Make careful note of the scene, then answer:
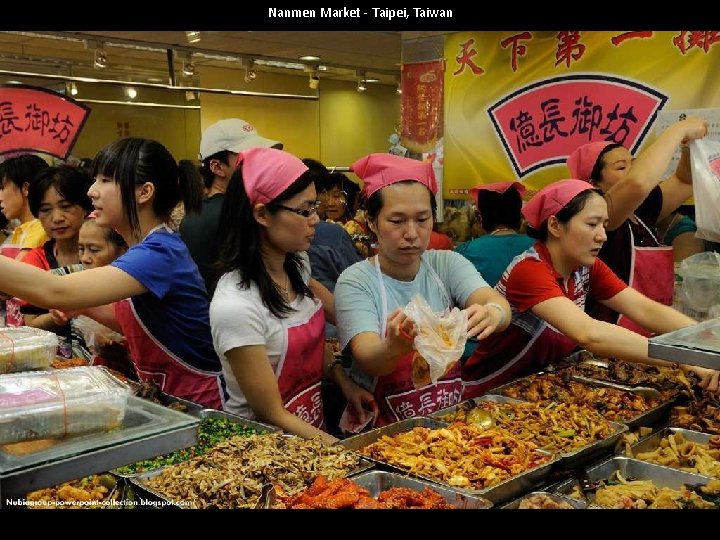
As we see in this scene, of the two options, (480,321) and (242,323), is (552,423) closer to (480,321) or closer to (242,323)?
(480,321)

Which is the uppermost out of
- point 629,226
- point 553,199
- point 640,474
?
point 553,199

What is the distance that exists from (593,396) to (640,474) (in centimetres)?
53

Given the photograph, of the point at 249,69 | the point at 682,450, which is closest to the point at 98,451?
the point at 682,450

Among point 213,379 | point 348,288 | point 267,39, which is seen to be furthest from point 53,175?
point 267,39

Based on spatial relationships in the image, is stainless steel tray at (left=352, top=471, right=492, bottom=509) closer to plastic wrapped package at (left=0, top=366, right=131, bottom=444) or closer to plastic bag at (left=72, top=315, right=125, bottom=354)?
plastic wrapped package at (left=0, top=366, right=131, bottom=444)

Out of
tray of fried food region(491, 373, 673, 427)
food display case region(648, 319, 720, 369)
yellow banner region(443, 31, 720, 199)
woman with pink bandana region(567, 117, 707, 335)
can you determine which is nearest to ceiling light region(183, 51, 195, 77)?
yellow banner region(443, 31, 720, 199)

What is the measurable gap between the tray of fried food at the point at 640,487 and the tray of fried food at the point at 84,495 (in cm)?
122

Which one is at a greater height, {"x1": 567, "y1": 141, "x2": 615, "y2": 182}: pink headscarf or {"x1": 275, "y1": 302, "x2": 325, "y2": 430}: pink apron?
{"x1": 567, "y1": 141, "x2": 615, "y2": 182}: pink headscarf

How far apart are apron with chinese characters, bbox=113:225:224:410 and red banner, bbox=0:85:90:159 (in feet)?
13.6

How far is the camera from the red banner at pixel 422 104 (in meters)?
5.36

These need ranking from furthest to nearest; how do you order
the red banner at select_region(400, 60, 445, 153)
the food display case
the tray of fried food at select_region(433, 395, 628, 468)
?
the red banner at select_region(400, 60, 445, 153) < the tray of fried food at select_region(433, 395, 628, 468) < the food display case

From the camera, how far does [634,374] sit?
113 inches

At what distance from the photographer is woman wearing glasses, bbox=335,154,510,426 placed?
93.8 inches
